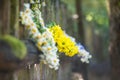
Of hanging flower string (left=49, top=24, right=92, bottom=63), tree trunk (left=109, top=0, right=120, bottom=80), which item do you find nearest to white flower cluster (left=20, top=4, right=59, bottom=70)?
hanging flower string (left=49, top=24, right=92, bottom=63)

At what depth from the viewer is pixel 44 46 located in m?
5.87

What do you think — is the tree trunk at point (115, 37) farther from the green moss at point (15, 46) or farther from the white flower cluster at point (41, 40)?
the green moss at point (15, 46)

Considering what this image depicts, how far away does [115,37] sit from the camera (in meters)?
11.7

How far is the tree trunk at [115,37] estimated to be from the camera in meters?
11.6

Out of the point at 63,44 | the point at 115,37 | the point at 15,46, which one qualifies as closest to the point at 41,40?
the point at 15,46

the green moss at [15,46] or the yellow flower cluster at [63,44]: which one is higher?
the yellow flower cluster at [63,44]

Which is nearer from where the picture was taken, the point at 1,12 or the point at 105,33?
the point at 1,12

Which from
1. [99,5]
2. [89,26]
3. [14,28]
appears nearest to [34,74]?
[14,28]

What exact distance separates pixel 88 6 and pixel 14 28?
60.7ft

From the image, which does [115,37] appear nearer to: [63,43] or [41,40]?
[63,43]

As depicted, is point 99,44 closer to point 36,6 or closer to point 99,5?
point 99,5

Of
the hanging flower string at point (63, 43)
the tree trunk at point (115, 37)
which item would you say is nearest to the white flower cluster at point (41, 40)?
the hanging flower string at point (63, 43)

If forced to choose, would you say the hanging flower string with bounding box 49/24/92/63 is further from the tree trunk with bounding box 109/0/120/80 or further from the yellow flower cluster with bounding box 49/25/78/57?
the tree trunk with bounding box 109/0/120/80

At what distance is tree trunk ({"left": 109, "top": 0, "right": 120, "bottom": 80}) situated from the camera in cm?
1156
